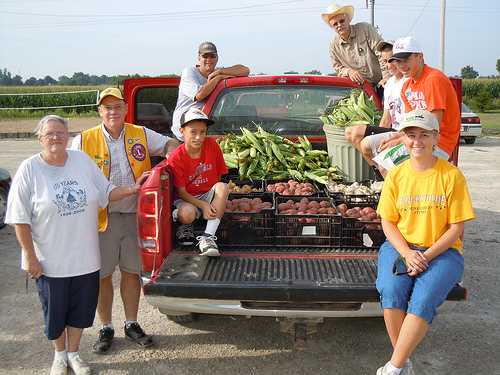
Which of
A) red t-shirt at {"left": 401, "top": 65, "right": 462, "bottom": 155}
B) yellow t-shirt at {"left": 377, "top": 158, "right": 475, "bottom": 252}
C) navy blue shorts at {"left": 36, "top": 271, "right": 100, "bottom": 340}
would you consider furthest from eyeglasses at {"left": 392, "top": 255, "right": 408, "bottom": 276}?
navy blue shorts at {"left": 36, "top": 271, "right": 100, "bottom": 340}

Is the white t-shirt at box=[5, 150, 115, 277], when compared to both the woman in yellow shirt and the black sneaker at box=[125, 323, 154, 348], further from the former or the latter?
the woman in yellow shirt

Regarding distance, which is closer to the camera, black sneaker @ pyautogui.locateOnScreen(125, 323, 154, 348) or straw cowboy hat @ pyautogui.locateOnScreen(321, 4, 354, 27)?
black sneaker @ pyautogui.locateOnScreen(125, 323, 154, 348)

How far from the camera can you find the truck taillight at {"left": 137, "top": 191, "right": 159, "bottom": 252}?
344 cm

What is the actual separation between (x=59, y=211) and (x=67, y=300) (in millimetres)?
711

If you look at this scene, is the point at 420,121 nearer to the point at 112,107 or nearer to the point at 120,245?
the point at 112,107

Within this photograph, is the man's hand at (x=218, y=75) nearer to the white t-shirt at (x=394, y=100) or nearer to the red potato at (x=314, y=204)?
the white t-shirt at (x=394, y=100)

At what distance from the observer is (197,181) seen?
162 inches

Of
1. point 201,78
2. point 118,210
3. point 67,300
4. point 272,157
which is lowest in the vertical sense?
point 67,300

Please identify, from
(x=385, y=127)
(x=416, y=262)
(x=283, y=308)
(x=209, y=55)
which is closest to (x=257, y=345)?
(x=283, y=308)

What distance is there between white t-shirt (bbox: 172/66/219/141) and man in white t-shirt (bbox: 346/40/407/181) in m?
1.93

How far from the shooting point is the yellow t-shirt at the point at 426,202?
10.1 ft

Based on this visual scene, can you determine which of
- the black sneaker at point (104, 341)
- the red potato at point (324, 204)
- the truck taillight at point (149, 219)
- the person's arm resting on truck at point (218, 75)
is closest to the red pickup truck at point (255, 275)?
the truck taillight at point (149, 219)

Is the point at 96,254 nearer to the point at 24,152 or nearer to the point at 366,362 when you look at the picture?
the point at 366,362

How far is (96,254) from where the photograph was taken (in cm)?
356
